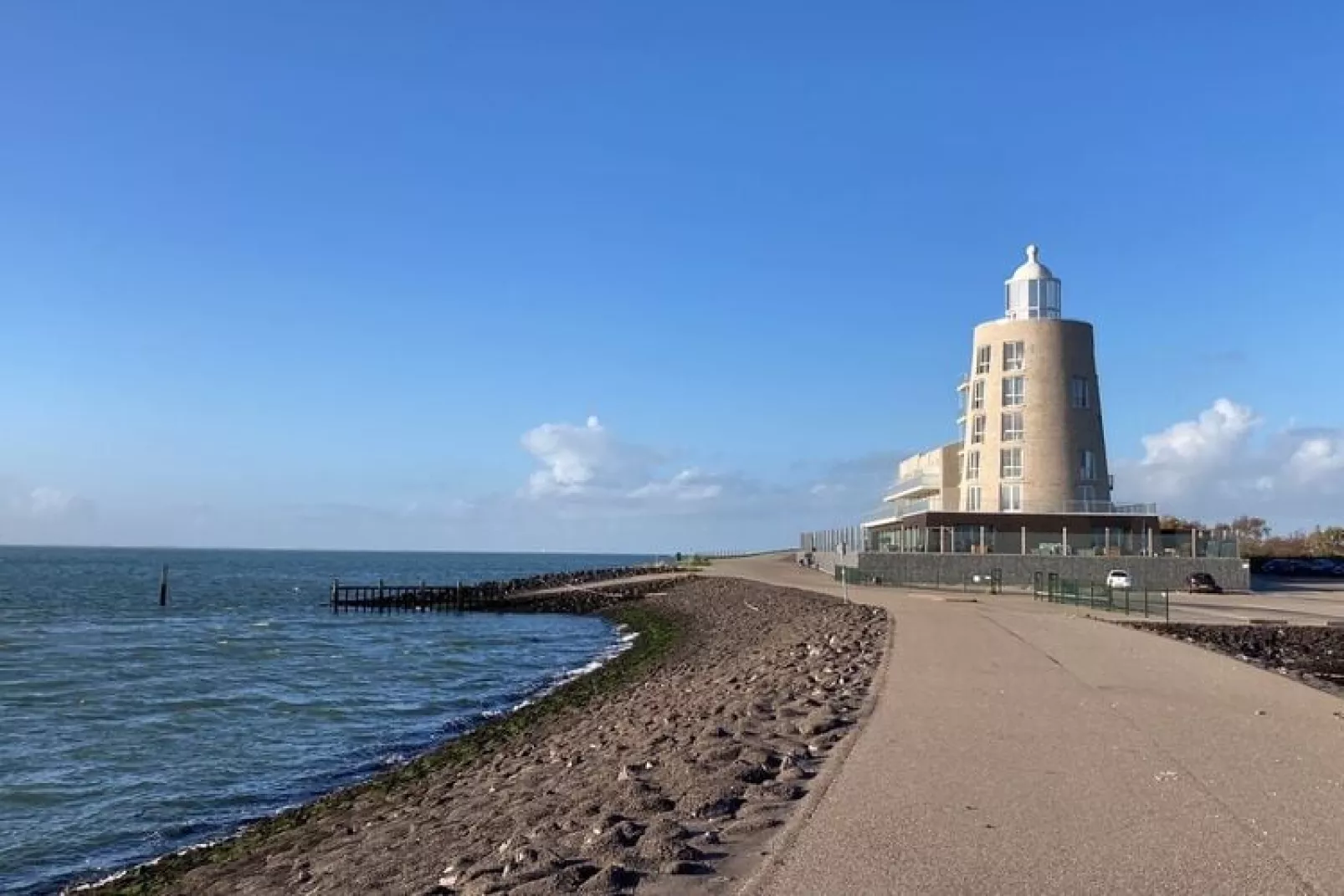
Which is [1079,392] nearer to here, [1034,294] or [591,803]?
[1034,294]

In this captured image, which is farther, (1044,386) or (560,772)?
(1044,386)

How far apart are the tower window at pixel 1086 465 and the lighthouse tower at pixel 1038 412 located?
41 millimetres

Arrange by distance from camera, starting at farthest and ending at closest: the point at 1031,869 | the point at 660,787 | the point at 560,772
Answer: the point at 560,772
the point at 660,787
the point at 1031,869

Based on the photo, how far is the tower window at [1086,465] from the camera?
2235 inches

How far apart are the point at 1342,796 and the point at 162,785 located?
49.2 feet

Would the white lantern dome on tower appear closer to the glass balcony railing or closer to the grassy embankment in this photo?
the glass balcony railing

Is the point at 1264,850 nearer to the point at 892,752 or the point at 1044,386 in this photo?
the point at 892,752

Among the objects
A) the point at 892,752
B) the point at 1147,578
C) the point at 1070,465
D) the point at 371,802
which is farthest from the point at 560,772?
the point at 1070,465

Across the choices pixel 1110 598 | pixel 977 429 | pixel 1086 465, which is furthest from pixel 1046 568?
pixel 1110 598

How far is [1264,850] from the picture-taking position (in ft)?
23.9

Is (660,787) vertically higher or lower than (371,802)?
higher

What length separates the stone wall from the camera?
50.2 metres

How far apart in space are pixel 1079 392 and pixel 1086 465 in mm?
3648

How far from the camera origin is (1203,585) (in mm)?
49062
